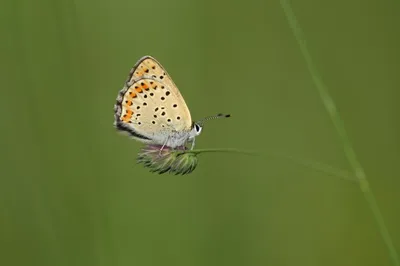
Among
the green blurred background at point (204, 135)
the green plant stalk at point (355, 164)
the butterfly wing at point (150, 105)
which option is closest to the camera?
the green plant stalk at point (355, 164)

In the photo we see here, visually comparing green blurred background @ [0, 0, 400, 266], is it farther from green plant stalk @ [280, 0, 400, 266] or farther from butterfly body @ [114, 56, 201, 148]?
green plant stalk @ [280, 0, 400, 266]

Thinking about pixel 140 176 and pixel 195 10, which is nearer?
pixel 140 176

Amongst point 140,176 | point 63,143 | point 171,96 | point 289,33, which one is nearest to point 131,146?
point 140,176

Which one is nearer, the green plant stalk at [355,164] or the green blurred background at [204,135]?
the green plant stalk at [355,164]

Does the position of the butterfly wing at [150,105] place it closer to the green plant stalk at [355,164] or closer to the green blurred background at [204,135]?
the green blurred background at [204,135]

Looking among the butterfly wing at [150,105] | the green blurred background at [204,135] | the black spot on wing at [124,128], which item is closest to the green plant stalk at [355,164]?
the butterfly wing at [150,105]

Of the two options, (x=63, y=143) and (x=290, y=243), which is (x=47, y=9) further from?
(x=290, y=243)

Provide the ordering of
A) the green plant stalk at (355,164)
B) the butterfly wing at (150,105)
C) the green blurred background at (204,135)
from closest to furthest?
the green plant stalk at (355,164)
the butterfly wing at (150,105)
the green blurred background at (204,135)

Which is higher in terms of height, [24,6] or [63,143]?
[24,6]
